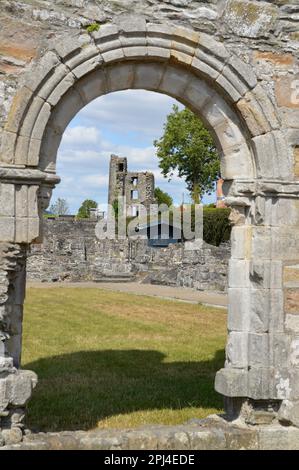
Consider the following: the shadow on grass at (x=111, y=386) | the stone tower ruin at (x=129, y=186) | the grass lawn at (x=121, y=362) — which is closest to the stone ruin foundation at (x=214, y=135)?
the grass lawn at (x=121, y=362)

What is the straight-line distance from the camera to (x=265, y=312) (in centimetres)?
533

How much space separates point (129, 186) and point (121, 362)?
4356 centimetres

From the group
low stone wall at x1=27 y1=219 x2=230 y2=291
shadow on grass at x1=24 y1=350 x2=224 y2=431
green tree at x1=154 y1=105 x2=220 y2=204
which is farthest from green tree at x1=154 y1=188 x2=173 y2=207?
shadow on grass at x1=24 y1=350 x2=224 y2=431

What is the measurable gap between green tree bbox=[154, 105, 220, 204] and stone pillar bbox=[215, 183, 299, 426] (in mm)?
33356

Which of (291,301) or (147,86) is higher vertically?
(147,86)

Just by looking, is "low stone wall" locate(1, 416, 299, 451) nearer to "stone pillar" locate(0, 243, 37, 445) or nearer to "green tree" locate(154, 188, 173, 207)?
"stone pillar" locate(0, 243, 37, 445)

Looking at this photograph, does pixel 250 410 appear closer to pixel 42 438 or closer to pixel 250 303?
pixel 250 303

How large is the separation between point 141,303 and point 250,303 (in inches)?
471

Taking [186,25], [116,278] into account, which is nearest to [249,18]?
[186,25]

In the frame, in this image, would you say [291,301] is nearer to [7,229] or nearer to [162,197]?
[7,229]

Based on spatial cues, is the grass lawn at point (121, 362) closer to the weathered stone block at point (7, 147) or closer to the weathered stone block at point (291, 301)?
the weathered stone block at point (291, 301)

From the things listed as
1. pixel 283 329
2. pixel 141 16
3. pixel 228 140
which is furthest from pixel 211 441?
pixel 141 16

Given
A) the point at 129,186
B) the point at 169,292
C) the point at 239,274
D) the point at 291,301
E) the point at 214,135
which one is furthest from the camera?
the point at 129,186

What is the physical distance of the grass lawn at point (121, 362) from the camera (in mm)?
6326
